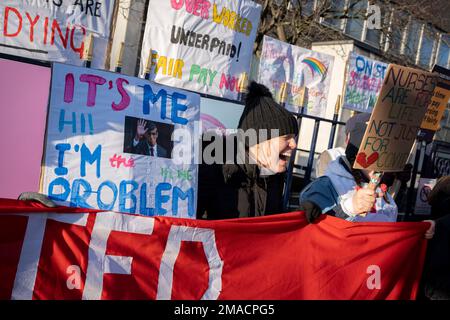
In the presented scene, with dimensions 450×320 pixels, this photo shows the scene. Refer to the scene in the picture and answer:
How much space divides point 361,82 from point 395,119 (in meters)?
3.68

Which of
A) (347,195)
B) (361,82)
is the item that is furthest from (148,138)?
(361,82)

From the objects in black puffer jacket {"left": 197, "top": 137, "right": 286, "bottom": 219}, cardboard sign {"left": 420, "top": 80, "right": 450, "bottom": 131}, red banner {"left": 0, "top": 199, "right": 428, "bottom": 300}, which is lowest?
red banner {"left": 0, "top": 199, "right": 428, "bottom": 300}

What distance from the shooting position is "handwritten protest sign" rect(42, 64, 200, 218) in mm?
2467

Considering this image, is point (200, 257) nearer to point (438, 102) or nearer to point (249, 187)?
point (249, 187)

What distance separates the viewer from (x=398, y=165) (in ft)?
9.55

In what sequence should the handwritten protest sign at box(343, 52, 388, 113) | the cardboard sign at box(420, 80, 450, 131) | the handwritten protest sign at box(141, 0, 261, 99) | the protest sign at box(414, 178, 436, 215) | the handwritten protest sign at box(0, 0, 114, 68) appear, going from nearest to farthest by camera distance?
1. the handwritten protest sign at box(0, 0, 114, 68)
2. the handwritten protest sign at box(141, 0, 261, 99)
3. the cardboard sign at box(420, 80, 450, 131)
4. the protest sign at box(414, 178, 436, 215)
5. the handwritten protest sign at box(343, 52, 388, 113)

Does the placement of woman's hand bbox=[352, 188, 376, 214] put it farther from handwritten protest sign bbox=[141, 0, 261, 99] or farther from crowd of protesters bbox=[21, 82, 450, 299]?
handwritten protest sign bbox=[141, 0, 261, 99]

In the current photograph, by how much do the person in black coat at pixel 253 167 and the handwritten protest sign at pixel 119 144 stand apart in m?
0.30

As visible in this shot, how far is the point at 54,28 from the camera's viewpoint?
372 centimetres

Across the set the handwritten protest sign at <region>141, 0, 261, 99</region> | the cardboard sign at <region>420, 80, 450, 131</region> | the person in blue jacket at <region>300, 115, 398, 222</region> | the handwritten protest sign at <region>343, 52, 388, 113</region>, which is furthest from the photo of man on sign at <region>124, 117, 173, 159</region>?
the handwritten protest sign at <region>343, 52, 388, 113</region>

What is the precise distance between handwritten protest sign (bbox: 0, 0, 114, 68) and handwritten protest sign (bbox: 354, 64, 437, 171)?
7.84ft

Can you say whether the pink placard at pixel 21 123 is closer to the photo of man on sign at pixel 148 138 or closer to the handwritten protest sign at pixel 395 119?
the photo of man on sign at pixel 148 138
